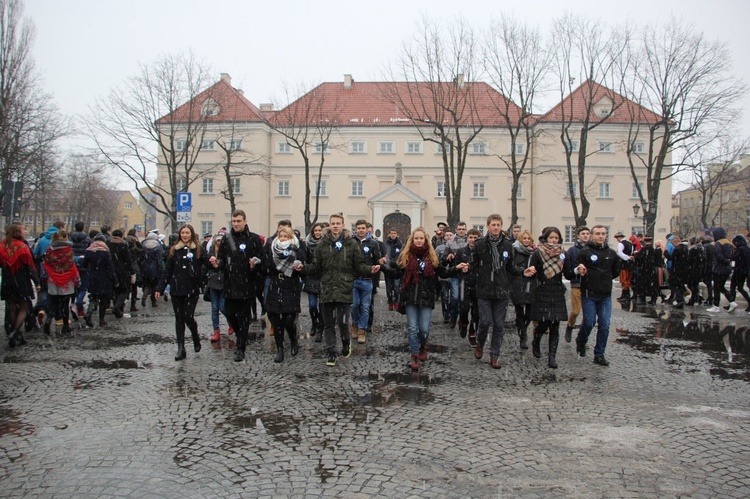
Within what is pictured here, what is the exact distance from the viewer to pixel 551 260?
28.7 ft

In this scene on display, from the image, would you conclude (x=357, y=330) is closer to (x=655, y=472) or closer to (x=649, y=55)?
(x=655, y=472)

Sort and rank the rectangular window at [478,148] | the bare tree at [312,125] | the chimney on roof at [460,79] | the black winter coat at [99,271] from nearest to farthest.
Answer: the black winter coat at [99,271], the chimney on roof at [460,79], the bare tree at [312,125], the rectangular window at [478,148]

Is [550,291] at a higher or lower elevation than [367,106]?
lower

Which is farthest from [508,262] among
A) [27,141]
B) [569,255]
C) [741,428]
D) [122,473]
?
[27,141]

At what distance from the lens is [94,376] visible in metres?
7.61

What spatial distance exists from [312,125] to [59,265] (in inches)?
1441

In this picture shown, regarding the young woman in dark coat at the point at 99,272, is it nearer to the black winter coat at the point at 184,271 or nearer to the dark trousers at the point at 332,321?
the black winter coat at the point at 184,271

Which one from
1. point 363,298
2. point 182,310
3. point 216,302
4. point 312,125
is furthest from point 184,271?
point 312,125

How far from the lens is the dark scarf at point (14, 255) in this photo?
9781mm

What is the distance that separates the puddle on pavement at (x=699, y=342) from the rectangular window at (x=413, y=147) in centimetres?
3901

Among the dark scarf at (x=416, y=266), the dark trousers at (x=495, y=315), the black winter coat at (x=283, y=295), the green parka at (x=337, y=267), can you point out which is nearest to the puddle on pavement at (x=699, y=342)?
the dark trousers at (x=495, y=315)

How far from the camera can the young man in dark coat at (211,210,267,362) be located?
8.54 metres

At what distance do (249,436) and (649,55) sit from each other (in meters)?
34.0

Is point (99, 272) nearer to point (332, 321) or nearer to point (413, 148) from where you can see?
point (332, 321)
